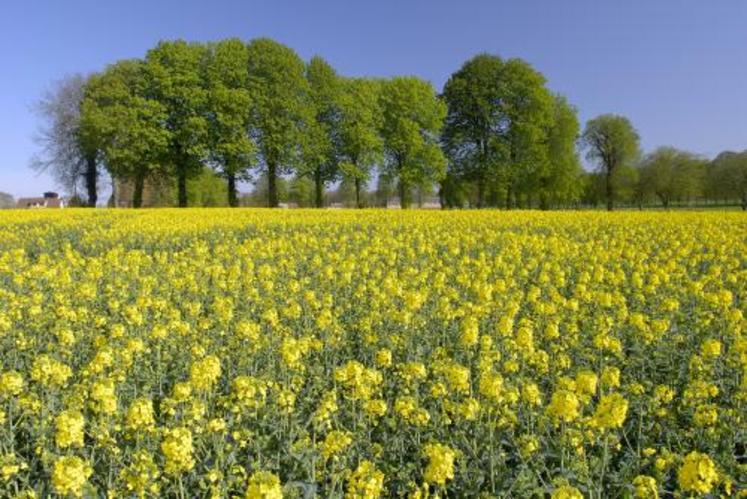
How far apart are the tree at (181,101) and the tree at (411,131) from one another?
1643 centimetres

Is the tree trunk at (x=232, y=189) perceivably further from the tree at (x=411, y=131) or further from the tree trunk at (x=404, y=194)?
the tree trunk at (x=404, y=194)

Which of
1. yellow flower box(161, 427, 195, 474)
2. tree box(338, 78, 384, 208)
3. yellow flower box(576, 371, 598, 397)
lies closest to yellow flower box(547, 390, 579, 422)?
yellow flower box(576, 371, 598, 397)

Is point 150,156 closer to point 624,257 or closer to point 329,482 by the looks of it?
point 624,257

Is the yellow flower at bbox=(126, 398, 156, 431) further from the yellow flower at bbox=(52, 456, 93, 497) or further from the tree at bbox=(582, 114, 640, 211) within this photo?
the tree at bbox=(582, 114, 640, 211)

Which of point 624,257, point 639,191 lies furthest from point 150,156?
point 639,191

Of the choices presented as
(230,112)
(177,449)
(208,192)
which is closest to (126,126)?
(230,112)

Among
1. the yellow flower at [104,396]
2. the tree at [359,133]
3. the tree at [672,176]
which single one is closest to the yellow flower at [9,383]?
the yellow flower at [104,396]

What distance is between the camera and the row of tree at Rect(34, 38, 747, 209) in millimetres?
47812

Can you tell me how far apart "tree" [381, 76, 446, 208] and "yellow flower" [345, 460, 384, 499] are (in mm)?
50243

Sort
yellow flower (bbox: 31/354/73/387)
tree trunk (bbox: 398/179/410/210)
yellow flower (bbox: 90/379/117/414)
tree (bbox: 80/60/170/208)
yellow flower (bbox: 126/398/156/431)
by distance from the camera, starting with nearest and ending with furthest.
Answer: yellow flower (bbox: 126/398/156/431) < yellow flower (bbox: 90/379/117/414) < yellow flower (bbox: 31/354/73/387) < tree (bbox: 80/60/170/208) < tree trunk (bbox: 398/179/410/210)

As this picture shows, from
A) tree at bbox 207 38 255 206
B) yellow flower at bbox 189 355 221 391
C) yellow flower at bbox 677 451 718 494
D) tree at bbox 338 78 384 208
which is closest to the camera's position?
yellow flower at bbox 677 451 718 494

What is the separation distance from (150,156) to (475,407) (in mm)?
47357

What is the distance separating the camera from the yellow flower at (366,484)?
3165mm

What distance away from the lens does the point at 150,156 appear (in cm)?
4719
